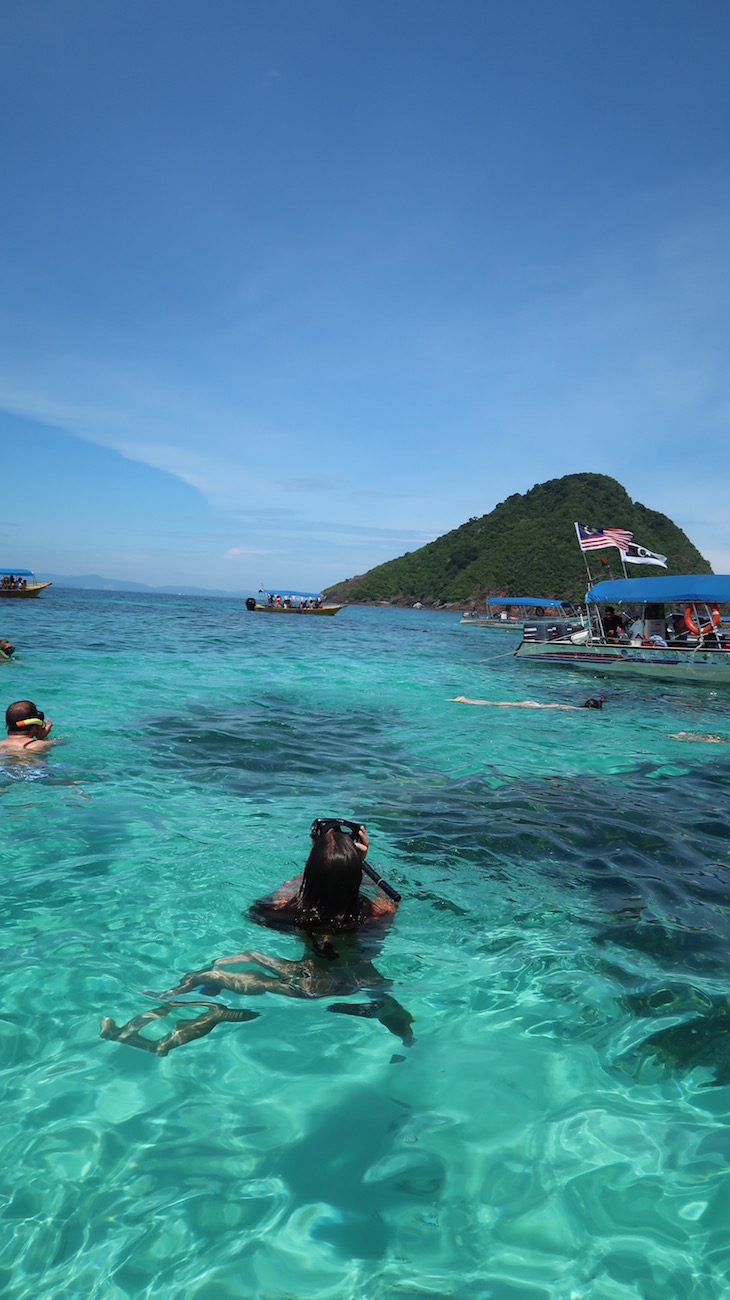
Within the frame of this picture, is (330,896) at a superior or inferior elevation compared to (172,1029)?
superior

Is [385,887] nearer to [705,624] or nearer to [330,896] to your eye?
[330,896]

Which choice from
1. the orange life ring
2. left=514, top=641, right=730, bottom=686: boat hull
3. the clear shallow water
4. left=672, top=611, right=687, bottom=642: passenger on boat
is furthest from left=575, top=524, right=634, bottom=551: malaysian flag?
the clear shallow water

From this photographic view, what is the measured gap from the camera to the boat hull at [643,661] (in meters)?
20.8

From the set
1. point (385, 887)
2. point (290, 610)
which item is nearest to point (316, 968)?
point (385, 887)

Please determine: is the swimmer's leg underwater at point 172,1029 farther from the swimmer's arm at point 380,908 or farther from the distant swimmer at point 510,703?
the distant swimmer at point 510,703

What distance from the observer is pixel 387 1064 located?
3256mm

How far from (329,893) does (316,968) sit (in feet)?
1.32

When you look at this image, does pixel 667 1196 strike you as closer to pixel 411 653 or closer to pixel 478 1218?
pixel 478 1218

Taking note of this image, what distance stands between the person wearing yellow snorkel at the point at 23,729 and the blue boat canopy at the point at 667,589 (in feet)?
62.7

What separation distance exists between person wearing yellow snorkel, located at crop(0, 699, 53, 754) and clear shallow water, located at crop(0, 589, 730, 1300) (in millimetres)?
512

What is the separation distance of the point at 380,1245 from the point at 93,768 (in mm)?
6876

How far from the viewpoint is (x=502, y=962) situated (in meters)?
4.24

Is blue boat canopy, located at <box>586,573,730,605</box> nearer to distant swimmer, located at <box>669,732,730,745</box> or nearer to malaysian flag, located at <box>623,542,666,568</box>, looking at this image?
malaysian flag, located at <box>623,542,666,568</box>

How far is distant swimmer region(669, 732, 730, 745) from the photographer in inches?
482
